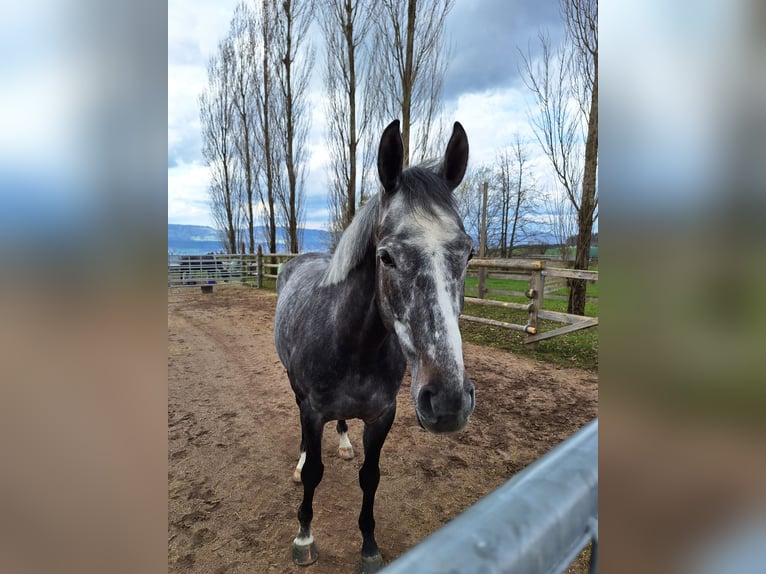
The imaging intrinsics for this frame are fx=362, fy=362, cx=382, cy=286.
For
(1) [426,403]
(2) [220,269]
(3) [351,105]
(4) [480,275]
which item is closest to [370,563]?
(1) [426,403]

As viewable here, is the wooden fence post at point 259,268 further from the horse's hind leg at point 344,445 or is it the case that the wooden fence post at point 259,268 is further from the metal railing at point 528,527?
the metal railing at point 528,527

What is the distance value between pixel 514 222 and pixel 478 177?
141 inches

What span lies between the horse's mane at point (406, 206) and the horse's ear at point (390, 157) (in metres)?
0.03

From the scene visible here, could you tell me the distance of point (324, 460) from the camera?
101 inches

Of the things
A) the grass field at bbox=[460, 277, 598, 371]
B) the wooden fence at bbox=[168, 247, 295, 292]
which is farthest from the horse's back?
the wooden fence at bbox=[168, 247, 295, 292]

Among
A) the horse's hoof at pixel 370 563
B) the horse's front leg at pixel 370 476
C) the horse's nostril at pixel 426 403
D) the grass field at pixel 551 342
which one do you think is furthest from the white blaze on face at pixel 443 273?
the grass field at pixel 551 342

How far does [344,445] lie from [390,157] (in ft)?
7.02

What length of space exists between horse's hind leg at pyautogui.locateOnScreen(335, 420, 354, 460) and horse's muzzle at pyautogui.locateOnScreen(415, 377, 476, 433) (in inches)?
69.8

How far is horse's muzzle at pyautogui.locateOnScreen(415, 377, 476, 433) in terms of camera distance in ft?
3.25

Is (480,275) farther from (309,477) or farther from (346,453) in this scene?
(309,477)

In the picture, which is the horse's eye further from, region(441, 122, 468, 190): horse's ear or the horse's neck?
region(441, 122, 468, 190): horse's ear
